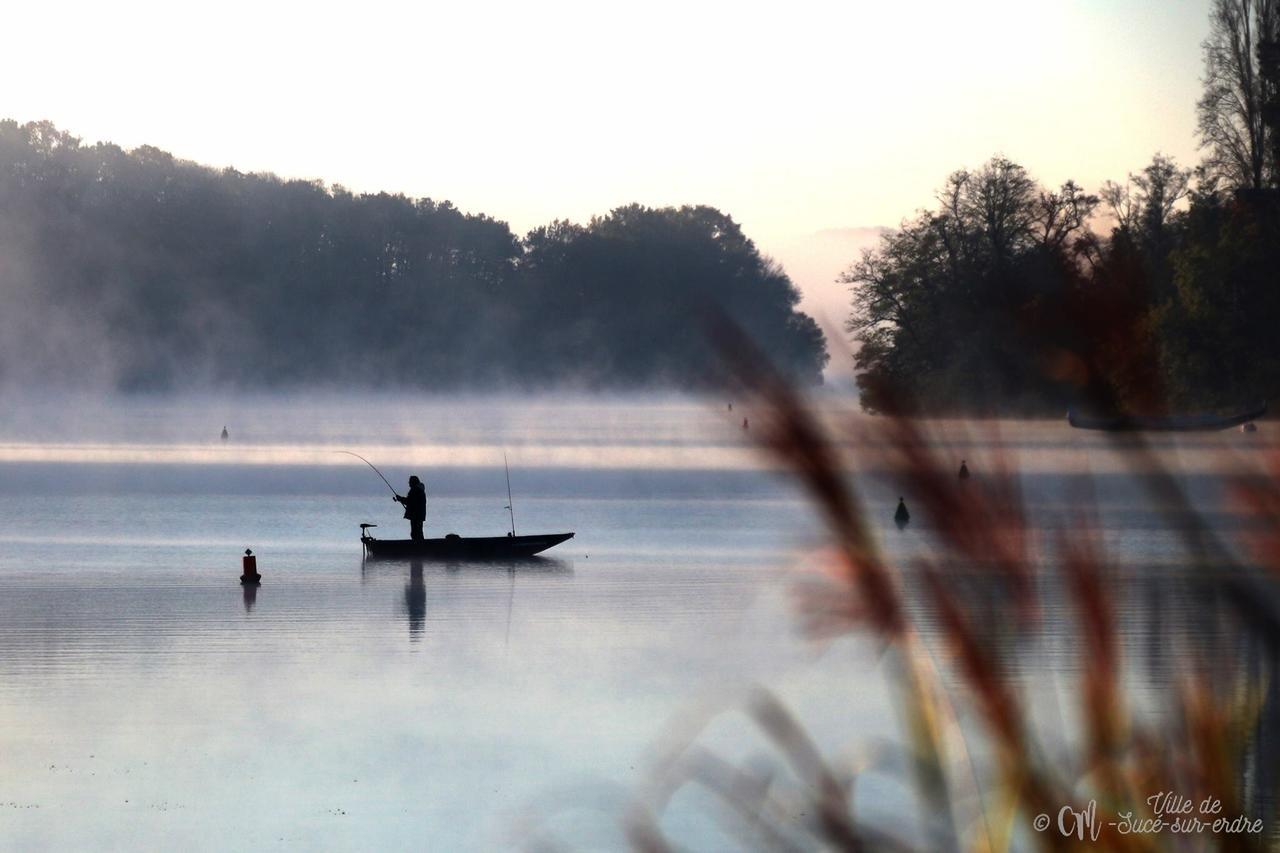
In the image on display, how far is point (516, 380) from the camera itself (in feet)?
438

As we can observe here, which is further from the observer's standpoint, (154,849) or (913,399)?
(154,849)

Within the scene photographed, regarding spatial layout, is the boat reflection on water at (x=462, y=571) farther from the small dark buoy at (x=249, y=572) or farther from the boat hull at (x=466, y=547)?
the small dark buoy at (x=249, y=572)

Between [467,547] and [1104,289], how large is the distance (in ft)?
78.5

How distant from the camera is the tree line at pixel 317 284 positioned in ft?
358

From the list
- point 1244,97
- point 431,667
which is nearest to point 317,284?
point 1244,97

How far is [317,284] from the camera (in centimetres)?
12050

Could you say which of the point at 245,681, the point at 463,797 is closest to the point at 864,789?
the point at 463,797

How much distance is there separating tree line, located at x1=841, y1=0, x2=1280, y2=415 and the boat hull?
19.0ft

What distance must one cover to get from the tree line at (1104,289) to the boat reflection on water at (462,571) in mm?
5778

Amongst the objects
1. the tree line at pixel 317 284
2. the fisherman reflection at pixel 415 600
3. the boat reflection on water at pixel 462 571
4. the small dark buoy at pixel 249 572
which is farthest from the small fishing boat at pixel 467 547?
the tree line at pixel 317 284

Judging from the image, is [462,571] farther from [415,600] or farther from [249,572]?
[415,600]

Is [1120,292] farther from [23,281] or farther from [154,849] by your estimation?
[23,281]

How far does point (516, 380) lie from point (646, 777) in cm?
12374

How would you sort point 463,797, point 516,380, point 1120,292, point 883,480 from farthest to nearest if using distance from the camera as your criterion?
point 516,380, point 463,797, point 1120,292, point 883,480
